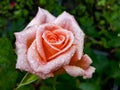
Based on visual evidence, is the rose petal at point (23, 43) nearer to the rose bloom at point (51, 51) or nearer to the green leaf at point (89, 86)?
the rose bloom at point (51, 51)

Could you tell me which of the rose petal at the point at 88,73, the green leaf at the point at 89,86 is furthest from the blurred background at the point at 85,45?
the rose petal at the point at 88,73

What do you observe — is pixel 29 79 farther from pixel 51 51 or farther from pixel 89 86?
pixel 89 86

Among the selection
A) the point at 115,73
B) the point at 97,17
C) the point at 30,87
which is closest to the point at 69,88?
the point at 30,87

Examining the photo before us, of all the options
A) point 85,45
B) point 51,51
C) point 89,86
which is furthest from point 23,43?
point 85,45

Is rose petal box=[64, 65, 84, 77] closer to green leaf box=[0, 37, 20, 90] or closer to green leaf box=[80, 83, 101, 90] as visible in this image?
green leaf box=[0, 37, 20, 90]

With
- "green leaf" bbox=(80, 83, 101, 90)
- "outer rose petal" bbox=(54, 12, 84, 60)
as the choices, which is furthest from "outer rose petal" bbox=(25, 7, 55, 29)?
"green leaf" bbox=(80, 83, 101, 90)

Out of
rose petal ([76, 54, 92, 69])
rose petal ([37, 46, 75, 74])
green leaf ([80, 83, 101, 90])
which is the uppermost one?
rose petal ([37, 46, 75, 74])
